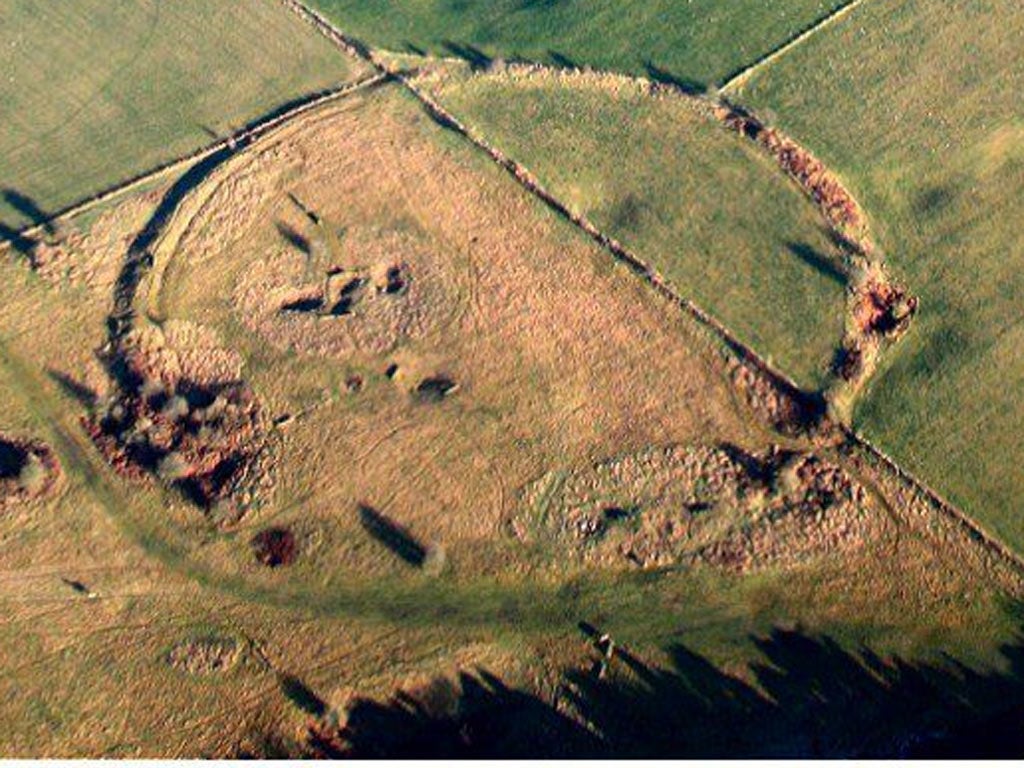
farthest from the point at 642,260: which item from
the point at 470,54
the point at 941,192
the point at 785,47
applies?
the point at 470,54

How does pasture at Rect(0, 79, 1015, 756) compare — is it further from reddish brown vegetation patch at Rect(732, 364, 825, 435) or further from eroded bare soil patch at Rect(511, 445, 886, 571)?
reddish brown vegetation patch at Rect(732, 364, 825, 435)

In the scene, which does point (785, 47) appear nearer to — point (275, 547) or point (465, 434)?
Result: point (465, 434)

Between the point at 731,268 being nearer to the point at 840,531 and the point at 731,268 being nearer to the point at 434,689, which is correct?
the point at 840,531

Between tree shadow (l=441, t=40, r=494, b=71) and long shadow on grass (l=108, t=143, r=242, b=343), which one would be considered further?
tree shadow (l=441, t=40, r=494, b=71)

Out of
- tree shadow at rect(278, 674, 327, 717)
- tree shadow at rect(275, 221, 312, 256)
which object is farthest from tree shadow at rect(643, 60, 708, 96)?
tree shadow at rect(278, 674, 327, 717)

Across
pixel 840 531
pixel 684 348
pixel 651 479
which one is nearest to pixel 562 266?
pixel 684 348

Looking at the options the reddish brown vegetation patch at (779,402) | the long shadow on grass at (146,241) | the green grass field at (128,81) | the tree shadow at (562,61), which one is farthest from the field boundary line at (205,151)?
the reddish brown vegetation patch at (779,402)

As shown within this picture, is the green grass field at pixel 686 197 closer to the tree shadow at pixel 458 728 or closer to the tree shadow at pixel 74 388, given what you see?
the tree shadow at pixel 458 728
